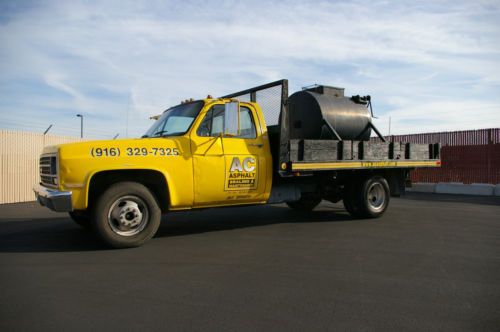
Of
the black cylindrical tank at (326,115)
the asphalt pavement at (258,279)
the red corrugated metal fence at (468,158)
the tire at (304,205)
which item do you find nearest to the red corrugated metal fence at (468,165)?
the red corrugated metal fence at (468,158)

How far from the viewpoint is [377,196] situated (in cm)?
855

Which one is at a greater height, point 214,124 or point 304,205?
point 214,124

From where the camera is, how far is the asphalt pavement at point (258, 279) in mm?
3107

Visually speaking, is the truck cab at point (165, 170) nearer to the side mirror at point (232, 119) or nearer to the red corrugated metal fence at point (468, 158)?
the side mirror at point (232, 119)

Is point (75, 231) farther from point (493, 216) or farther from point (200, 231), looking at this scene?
point (493, 216)

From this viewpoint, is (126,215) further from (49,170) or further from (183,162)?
(49,170)

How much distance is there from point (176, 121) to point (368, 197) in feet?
14.2

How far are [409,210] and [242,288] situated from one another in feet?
23.2

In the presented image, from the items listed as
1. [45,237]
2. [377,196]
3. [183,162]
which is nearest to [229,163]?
[183,162]

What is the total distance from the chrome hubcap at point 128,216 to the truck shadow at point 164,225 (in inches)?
15.3

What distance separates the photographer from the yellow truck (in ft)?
17.9

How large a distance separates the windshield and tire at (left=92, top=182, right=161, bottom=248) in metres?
1.17

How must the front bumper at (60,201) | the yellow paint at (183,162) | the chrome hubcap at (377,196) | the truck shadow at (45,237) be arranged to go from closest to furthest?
the front bumper at (60,201)
the yellow paint at (183,162)
the truck shadow at (45,237)
the chrome hubcap at (377,196)

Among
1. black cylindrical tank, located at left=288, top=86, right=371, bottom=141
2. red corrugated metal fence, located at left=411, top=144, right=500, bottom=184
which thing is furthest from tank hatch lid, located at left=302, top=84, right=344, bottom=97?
red corrugated metal fence, located at left=411, top=144, right=500, bottom=184
